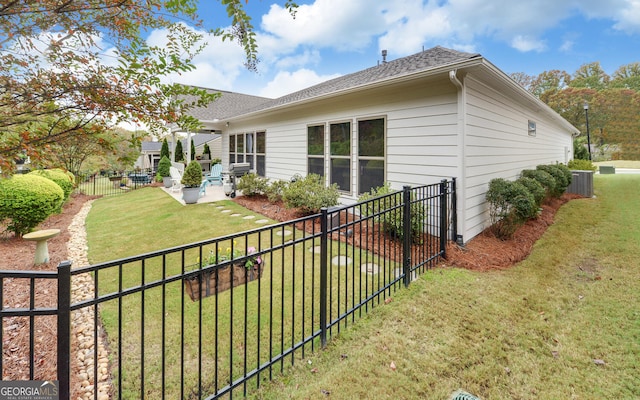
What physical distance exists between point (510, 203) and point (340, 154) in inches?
145

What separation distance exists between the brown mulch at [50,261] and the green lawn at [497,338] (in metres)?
0.39

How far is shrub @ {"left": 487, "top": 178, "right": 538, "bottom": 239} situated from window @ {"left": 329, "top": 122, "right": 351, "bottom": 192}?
3.01 meters

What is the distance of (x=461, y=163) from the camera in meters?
4.88

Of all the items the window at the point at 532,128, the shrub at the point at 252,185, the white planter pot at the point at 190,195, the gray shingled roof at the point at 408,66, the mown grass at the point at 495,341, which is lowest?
the mown grass at the point at 495,341

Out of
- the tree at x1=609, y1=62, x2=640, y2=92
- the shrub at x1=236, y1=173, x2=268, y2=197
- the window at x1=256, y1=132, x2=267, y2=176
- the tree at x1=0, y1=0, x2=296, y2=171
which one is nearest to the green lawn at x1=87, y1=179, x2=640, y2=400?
the tree at x1=0, y1=0, x2=296, y2=171

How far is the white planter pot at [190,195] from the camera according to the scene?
9.02m

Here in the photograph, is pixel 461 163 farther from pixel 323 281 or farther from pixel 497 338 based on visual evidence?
pixel 323 281

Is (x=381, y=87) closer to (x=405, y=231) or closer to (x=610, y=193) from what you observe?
(x=405, y=231)

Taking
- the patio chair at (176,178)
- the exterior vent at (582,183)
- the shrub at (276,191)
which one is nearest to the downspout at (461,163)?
the shrub at (276,191)

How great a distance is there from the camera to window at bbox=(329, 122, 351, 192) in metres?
6.99

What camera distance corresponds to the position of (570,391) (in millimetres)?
2098

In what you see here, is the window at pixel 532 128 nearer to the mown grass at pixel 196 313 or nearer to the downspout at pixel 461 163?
the downspout at pixel 461 163

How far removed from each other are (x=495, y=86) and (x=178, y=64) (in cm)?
593

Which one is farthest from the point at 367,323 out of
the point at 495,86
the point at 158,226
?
the point at 158,226
